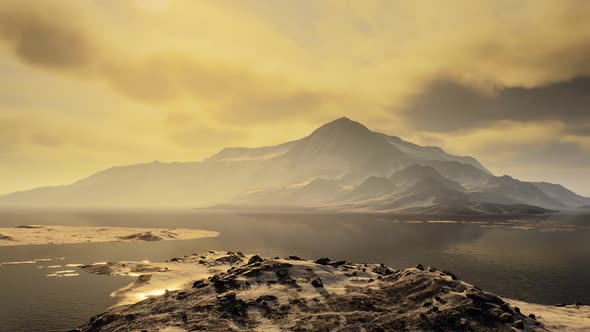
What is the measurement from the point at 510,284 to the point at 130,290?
75.1m

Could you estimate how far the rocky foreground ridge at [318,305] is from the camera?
39031 mm

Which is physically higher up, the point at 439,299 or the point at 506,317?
the point at 439,299

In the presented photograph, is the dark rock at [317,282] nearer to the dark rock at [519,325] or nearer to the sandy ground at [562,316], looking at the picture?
the dark rock at [519,325]

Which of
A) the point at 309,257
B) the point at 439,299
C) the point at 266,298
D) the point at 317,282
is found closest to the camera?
the point at 439,299

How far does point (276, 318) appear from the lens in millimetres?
41906

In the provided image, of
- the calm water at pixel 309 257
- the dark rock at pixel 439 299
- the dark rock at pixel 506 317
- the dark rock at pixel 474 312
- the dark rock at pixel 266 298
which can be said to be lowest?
the calm water at pixel 309 257

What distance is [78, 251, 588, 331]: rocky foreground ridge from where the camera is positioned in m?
39.0

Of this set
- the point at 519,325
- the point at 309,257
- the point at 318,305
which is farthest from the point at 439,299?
the point at 309,257

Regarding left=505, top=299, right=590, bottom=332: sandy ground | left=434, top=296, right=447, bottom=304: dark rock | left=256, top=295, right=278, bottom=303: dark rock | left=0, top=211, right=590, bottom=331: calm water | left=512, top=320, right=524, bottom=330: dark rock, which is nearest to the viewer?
left=512, top=320, right=524, bottom=330: dark rock

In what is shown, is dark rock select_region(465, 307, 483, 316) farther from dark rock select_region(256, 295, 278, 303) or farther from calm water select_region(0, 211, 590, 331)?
calm water select_region(0, 211, 590, 331)

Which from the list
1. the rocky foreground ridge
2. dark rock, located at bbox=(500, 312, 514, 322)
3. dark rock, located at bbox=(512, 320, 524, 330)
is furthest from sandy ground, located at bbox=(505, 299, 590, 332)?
dark rock, located at bbox=(500, 312, 514, 322)

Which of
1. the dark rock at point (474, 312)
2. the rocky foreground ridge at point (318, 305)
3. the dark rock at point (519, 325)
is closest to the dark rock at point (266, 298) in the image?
the rocky foreground ridge at point (318, 305)

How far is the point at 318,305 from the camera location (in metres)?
44.5

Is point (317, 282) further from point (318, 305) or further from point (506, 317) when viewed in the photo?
point (506, 317)
